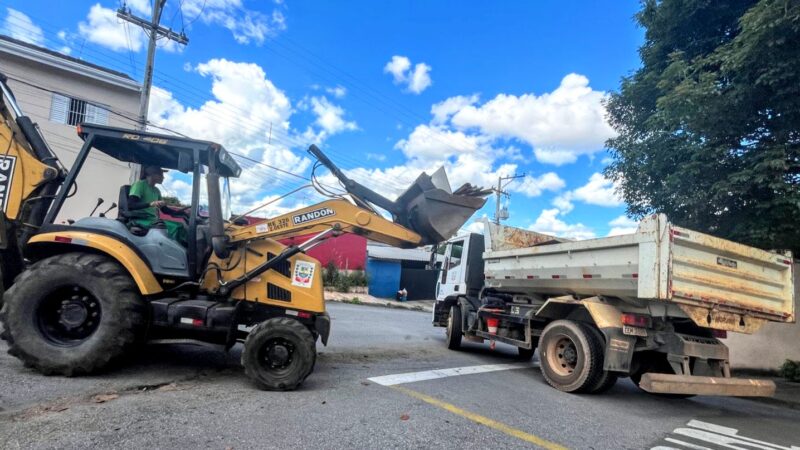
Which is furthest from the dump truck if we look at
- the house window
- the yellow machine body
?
the house window

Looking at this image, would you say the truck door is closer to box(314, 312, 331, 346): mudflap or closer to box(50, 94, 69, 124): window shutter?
box(314, 312, 331, 346): mudflap

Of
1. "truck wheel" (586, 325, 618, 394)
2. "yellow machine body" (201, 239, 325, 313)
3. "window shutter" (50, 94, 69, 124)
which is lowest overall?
"truck wheel" (586, 325, 618, 394)

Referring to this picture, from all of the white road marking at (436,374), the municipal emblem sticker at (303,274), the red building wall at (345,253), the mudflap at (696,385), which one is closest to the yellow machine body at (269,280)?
the municipal emblem sticker at (303,274)

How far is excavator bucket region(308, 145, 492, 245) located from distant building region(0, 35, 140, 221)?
13.8 metres

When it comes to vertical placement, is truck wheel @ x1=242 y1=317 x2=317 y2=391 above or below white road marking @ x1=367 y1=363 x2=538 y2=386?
above

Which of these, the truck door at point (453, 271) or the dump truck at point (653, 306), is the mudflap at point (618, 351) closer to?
the dump truck at point (653, 306)

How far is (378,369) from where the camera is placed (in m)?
6.51

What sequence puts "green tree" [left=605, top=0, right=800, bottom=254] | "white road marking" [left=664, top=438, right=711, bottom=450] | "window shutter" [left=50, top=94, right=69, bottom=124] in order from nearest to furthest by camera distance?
"white road marking" [left=664, top=438, right=711, bottom=450]
"green tree" [left=605, top=0, right=800, bottom=254]
"window shutter" [left=50, top=94, right=69, bottom=124]

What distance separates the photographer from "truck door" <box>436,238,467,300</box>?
9.59 metres

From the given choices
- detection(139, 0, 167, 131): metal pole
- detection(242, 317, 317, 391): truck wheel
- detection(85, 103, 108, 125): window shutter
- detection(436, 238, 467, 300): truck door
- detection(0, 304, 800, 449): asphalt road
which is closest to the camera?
detection(0, 304, 800, 449): asphalt road

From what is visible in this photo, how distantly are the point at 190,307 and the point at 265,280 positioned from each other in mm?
821

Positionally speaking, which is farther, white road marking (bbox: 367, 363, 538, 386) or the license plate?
white road marking (bbox: 367, 363, 538, 386)

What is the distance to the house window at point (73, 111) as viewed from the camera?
56.3ft

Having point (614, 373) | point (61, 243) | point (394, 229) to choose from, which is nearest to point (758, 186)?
point (614, 373)
